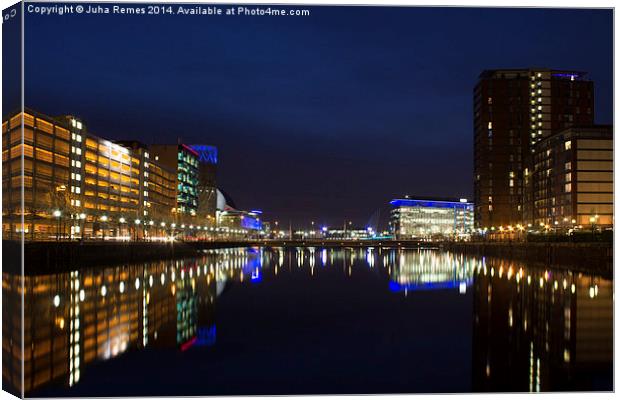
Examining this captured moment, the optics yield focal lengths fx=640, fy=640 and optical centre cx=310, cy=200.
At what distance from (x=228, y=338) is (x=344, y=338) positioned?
3844 mm

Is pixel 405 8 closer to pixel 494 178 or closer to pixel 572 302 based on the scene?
pixel 572 302

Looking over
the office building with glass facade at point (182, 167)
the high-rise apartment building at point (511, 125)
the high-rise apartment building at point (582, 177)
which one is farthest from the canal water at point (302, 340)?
the office building with glass facade at point (182, 167)

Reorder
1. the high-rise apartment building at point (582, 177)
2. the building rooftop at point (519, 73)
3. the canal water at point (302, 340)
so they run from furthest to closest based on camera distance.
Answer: the building rooftop at point (519, 73) < the high-rise apartment building at point (582, 177) < the canal water at point (302, 340)

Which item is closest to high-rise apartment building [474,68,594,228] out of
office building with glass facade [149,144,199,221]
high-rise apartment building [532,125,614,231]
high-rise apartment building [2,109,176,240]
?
high-rise apartment building [532,125,614,231]

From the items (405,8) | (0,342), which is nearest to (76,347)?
(0,342)

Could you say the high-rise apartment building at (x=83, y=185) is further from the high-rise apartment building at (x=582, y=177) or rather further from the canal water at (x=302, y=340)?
the high-rise apartment building at (x=582, y=177)

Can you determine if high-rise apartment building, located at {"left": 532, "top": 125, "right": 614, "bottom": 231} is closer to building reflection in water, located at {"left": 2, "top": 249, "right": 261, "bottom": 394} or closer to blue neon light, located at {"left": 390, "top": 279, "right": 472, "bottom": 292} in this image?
blue neon light, located at {"left": 390, "top": 279, "right": 472, "bottom": 292}

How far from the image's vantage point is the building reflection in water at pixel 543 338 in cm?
1405

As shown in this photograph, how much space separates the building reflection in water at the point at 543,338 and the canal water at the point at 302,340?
0.06 metres

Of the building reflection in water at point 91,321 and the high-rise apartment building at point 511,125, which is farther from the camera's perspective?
the high-rise apartment building at point 511,125

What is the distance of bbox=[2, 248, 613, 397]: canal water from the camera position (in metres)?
13.8

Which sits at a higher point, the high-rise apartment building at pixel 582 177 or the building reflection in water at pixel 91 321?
the high-rise apartment building at pixel 582 177

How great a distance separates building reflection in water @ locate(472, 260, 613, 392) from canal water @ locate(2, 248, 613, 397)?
A: 0.06m

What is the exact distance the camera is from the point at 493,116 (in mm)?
155750
